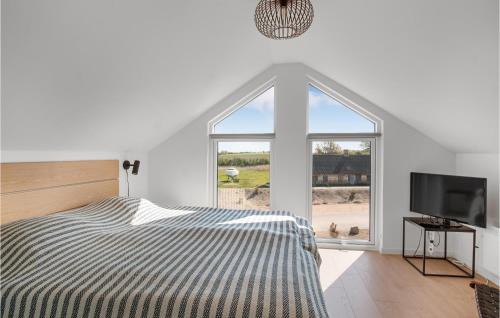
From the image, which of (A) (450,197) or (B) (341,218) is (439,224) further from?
(B) (341,218)

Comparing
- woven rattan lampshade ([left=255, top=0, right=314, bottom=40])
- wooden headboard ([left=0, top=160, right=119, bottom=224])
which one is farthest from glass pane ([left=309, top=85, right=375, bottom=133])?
wooden headboard ([left=0, top=160, right=119, bottom=224])

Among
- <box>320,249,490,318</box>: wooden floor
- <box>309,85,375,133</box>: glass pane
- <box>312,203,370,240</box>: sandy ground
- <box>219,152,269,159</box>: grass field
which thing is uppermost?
<box>309,85,375,133</box>: glass pane

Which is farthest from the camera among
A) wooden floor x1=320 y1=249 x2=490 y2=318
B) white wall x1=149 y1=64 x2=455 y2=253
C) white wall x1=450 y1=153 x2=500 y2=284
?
white wall x1=149 y1=64 x2=455 y2=253

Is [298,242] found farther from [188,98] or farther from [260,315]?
[188,98]

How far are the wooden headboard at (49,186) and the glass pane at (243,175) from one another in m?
1.55

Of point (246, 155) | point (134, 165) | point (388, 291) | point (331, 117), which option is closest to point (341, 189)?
point (331, 117)

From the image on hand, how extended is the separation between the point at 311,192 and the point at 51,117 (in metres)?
3.02

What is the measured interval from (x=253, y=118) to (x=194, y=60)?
1.57 metres

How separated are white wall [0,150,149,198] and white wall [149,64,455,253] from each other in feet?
0.49

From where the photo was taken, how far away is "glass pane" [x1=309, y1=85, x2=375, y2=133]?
375 cm

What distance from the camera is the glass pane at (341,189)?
Answer: 3795mm

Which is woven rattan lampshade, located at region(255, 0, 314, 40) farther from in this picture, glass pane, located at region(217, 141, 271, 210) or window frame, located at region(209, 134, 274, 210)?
glass pane, located at region(217, 141, 271, 210)

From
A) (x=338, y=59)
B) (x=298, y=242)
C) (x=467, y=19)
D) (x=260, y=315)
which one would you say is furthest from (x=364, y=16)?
(x=260, y=315)

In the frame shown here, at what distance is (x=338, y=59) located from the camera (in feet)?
9.71
